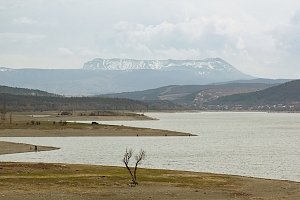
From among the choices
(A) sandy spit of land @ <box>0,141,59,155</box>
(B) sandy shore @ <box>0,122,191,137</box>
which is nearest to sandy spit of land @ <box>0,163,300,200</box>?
(A) sandy spit of land @ <box>0,141,59,155</box>

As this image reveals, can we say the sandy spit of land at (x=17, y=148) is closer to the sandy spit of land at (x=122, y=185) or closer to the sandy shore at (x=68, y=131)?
the sandy spit of land at (x=122, y=185)

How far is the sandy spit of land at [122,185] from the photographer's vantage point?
40.6 metres

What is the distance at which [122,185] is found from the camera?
151ft

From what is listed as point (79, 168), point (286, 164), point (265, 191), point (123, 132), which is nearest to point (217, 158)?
point (286, 164)

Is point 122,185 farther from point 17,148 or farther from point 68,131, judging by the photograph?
point 68,131

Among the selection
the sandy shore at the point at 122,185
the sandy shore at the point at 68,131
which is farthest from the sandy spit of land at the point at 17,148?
the sandy shore at the point at 68,131

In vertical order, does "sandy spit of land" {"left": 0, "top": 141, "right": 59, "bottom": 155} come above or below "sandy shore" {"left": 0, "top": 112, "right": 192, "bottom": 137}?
below

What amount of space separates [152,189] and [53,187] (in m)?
7.51

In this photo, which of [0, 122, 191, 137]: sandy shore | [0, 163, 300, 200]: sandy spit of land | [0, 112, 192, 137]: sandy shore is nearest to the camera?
[0, 163, 300, 200]: sandy spit of land

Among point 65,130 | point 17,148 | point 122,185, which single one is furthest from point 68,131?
point 122,185

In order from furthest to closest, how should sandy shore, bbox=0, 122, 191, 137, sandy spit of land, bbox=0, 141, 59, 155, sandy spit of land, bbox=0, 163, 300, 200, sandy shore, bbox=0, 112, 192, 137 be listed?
1. sandy shore, bbox=0, 112, 192, 137
2. sandy shore, bbox=0, 122, 191, 137
3. sandy spit of land, bbox=0, 141, 59, 155
4. sandy spit of land, bbox=0, 163, 300, 200

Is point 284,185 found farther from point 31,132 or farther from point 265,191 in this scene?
point 31,132

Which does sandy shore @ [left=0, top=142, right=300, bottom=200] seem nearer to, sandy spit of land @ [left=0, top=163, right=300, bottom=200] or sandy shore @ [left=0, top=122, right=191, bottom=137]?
sandy spit of land @ [left=0, top=163, right=300, bottom=200]

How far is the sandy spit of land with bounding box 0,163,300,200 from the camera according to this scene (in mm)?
40594
